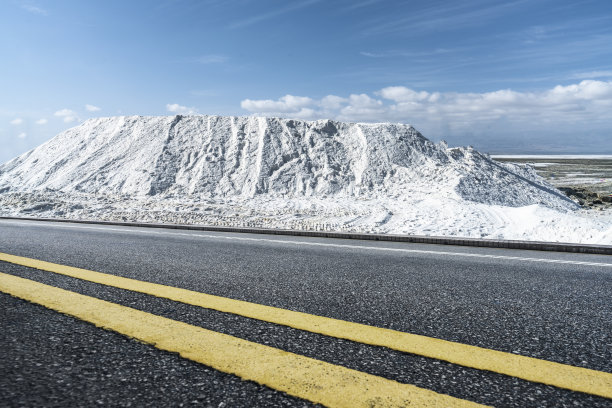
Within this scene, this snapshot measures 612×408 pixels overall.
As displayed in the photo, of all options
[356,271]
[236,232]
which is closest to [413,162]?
[236,232]

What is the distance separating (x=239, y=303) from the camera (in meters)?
3.11

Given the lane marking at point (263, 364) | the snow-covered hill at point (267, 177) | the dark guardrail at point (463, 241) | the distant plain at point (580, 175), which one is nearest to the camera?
the lane marking at point (263, 364)

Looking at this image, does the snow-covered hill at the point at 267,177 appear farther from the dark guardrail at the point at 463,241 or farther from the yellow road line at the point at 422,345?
the yellow road line at the point at 422,345

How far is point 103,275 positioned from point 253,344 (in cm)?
254

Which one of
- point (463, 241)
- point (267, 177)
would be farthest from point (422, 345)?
point (267, 177)

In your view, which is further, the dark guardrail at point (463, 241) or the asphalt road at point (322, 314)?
the dark guardrail at point (463, 241)

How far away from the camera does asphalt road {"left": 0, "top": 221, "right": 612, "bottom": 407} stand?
1.76 metres

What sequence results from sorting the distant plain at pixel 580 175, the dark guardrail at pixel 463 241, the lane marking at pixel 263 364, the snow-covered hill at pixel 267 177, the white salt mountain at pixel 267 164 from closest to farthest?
the lane marking at pixel 263 364 < the dark guardrail at pixel 463 241 < the snow-covered hill at pixel 267 177 < the white salt mountain at pixel 267 164 < the distant plain at pixel 580 175

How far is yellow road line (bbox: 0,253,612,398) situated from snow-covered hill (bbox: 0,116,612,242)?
35.2ft

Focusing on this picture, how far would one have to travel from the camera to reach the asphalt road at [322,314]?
176 cm

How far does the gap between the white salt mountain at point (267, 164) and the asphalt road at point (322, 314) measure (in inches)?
633

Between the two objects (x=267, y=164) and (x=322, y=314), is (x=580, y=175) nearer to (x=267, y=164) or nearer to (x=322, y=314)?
(x=267, y=164)

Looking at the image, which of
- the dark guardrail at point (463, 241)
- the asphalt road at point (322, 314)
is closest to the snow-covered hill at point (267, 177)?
the dark guardrail at point (463, 241)

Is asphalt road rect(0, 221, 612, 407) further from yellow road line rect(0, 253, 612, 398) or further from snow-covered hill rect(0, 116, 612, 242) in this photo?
snow-covered hill rect(0, 116, 612, 242)
